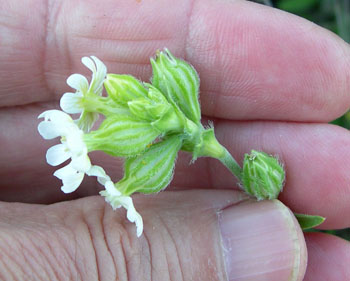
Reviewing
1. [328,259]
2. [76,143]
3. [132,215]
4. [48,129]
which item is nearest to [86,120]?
[48,129]

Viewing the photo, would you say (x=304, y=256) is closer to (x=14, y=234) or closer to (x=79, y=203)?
(x=79, y=203)

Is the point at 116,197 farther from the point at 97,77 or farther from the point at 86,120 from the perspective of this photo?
the point at 97,77

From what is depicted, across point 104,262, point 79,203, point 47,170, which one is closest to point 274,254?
point 104,262

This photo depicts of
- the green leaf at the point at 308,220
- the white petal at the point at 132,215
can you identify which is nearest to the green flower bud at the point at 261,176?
the green leaf at the point at 308,220

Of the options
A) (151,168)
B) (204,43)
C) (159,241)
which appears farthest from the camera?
(204,43)

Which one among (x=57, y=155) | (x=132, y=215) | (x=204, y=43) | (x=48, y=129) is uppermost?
(x=204, y=43)

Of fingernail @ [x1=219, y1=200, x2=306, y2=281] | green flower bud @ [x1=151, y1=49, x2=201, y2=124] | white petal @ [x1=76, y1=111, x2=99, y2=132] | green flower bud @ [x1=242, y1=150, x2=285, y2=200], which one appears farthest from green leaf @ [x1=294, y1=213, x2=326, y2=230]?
white petal @ [x1=76, y1=111, x2=99, y2=132]

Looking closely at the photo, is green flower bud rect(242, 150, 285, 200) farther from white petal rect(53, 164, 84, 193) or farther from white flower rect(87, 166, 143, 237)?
white petal rect(53, 164, 84, 193)

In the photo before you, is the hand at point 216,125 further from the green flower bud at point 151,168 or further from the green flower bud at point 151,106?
the green flower bud at point 151,106
